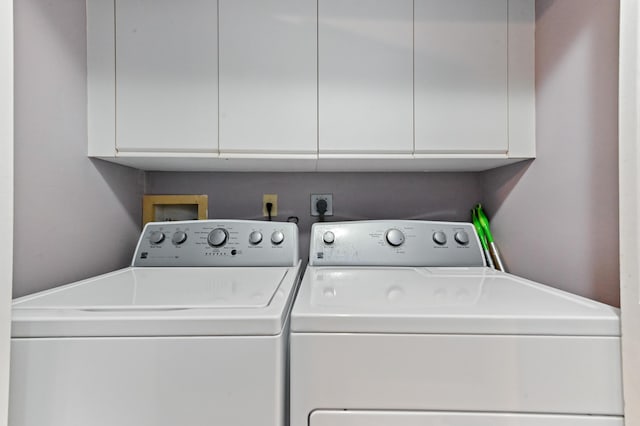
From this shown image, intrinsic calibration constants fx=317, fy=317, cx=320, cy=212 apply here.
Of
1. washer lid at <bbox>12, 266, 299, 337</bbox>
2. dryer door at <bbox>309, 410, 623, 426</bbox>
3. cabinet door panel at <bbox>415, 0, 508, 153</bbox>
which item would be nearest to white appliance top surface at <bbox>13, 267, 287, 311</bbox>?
washer lid at <bbox>12, 266, 299, 337</bbox>

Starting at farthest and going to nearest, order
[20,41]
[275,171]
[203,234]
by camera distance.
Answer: [275,171] → [203,234] → [20,41]

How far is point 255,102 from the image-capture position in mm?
1041

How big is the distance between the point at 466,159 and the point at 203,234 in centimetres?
98

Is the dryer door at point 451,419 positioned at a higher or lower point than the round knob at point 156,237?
lower

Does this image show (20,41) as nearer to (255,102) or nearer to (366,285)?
(255,102)

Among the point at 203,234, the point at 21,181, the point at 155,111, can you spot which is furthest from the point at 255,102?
the point at 21,181

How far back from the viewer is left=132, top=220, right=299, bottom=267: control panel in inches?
44.1

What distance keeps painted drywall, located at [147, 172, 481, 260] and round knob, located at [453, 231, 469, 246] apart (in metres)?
0.26

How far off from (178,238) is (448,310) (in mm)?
939

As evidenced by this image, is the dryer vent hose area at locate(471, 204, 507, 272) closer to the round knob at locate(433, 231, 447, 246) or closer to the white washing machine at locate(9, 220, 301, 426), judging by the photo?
the round knob at locate(433, 231, 447, 246)

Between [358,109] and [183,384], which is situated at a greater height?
[358,109]

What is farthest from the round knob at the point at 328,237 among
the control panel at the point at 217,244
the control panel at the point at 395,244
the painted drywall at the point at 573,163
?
the painted drywall at the point at 573,163

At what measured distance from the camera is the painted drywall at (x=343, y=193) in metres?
1.42

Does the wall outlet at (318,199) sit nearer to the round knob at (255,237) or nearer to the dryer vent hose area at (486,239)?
the round knob at (255,237)
